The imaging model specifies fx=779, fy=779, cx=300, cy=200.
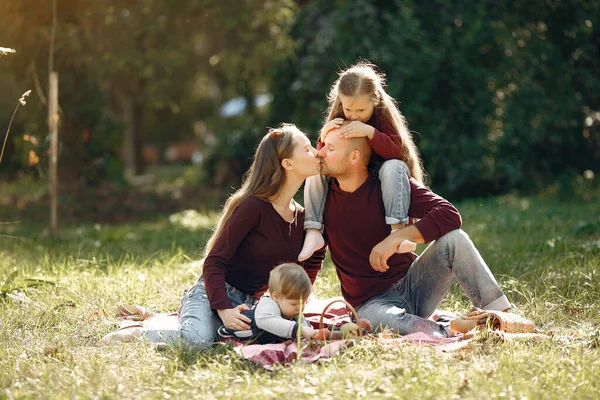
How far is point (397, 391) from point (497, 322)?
102 centimetres

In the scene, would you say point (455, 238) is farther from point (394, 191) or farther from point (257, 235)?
point (257, 235)

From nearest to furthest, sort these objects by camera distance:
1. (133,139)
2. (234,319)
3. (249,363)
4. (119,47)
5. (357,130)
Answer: (249,363) < (234,319) < (357,130) < (119,47) < (133,139)

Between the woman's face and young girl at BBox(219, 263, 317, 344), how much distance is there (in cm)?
56

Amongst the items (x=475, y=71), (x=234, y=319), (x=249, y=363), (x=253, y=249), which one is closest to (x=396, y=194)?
(x=253, y=249)

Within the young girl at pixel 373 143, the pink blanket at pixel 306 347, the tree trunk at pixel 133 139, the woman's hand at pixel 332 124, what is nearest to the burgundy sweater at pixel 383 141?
the young girl at pixel 373 143

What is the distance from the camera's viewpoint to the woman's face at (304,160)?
4141 mm

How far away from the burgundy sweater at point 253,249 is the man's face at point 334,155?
35 centimetres

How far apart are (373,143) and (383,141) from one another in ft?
0.17

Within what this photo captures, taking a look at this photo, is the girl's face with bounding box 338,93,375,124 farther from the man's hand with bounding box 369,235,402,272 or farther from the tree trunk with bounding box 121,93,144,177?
the tree trunk with bounding box 121,93,144,177

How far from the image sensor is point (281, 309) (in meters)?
3.87

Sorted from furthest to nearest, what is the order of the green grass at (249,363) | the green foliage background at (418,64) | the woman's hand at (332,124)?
the green foliage background at (418,64) < the woman's hand at (332,124) < the green grass at (249,363)

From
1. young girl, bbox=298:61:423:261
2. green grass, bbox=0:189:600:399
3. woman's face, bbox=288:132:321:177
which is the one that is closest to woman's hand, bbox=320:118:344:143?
young girl, bbox=298:61:423:261

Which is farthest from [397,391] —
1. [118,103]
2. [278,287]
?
[118,103]

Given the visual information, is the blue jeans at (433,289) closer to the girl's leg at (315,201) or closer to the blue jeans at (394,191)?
the blue jeans at (394,191)
